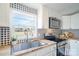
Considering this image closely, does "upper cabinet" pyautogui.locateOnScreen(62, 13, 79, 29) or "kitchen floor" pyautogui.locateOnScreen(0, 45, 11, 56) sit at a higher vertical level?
"upper cabinet" pyautogui.locateOnScreen(62, 13, 79, 29)

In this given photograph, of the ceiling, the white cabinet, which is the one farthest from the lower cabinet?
the ceiling

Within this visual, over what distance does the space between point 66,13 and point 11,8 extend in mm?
715

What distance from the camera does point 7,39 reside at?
5.44 feet

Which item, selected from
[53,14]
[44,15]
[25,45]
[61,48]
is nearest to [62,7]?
[53,14]

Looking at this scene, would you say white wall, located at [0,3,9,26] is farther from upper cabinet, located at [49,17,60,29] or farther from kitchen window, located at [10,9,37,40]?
upper cabinet, located at [49,17,60,29]

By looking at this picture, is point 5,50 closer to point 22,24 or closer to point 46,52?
point 22,24

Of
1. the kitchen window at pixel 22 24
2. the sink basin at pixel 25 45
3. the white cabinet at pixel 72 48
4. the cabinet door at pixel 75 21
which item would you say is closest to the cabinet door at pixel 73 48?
the white cabinet at pixel 72 48

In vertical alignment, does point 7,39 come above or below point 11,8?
below

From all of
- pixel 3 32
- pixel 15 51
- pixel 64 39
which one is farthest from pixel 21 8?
pixel 64 39

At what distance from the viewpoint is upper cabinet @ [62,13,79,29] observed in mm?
1720

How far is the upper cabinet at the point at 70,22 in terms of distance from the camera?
1720 mm

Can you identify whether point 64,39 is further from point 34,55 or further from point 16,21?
point 16,21

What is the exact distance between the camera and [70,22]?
5.77 feet

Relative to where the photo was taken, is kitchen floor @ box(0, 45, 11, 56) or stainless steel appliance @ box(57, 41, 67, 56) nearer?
kitchen floor @ box(0, 45, 11, 56)
